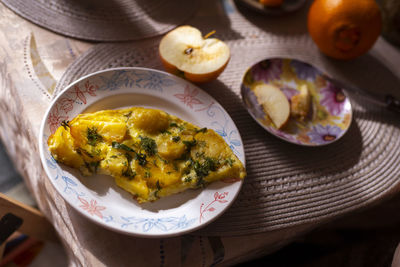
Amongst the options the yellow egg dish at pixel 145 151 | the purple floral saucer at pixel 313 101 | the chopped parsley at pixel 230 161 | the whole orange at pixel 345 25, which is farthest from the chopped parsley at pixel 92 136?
the whole orange at pixel 345 25

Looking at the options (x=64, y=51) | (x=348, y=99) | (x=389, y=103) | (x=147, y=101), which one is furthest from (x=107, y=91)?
(x=389, y=103)

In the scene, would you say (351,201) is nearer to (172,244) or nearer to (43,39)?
(172,244)

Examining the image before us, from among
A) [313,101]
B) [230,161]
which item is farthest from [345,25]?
[230,161]

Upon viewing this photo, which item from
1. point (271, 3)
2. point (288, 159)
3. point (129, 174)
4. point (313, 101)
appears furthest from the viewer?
point (271, 3)

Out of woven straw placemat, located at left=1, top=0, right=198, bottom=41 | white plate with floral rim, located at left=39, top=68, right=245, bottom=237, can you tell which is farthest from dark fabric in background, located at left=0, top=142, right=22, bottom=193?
white plate with floral rim, located at left=39, top=68, right=245, bottom=237

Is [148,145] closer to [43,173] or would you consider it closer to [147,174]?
[147,174]

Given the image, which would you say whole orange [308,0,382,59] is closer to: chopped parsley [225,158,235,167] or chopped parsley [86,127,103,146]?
chopped parsley [225,158,235,167]

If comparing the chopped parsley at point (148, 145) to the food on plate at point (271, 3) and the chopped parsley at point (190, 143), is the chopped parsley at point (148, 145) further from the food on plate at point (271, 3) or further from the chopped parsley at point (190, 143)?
the food on plate at point (271, 3)
